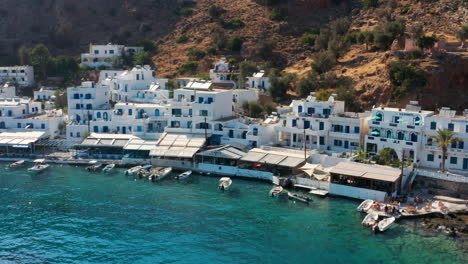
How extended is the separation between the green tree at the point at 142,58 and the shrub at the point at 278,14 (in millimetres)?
27977

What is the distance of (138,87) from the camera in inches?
3211

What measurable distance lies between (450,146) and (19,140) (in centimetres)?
5386

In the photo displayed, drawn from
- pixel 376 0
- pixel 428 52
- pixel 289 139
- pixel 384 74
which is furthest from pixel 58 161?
pixel 376 0

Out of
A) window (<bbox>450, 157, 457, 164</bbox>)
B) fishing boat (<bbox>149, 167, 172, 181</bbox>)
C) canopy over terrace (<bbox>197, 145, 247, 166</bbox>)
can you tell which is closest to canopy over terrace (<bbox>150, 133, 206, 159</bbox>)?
canopy over terrace (<bbox>197, 145, 247, 166</bbox>)

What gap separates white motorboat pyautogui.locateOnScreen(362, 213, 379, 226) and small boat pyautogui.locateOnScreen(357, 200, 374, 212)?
1766 mm

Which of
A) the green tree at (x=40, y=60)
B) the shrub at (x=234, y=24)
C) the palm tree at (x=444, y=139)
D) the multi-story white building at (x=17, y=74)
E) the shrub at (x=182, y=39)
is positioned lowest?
the palm tree at (x=444, y=139)

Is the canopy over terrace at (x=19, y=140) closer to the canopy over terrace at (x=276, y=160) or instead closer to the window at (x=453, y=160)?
the canopy over terrace at (x=276, y=160)

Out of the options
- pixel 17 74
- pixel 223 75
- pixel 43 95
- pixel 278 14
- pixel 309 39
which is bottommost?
pixel 43 95

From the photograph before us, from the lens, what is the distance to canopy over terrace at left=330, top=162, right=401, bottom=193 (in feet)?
160

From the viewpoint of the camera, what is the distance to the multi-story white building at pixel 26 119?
238 ft

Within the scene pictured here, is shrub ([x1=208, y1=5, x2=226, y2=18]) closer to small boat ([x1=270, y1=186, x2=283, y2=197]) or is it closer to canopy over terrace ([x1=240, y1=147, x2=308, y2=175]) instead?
canopy over terrace ([x1=240, y1=147, x2=308, y2=175])

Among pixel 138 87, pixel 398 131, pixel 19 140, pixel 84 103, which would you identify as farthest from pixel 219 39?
pixel 398 131

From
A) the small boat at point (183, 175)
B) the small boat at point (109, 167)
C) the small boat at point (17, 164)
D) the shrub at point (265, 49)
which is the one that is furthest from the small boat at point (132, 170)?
the shrub at point (265, 49)

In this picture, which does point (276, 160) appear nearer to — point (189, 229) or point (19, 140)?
point (189, 229)
